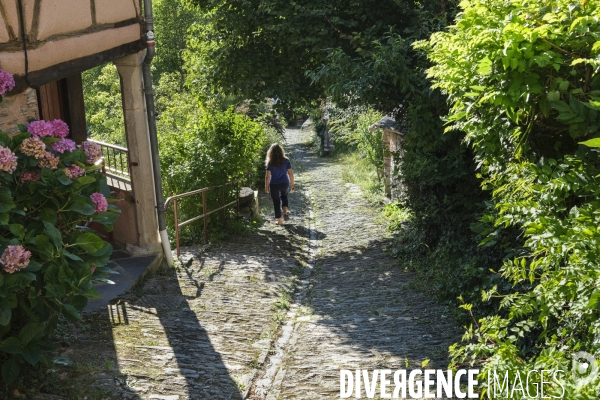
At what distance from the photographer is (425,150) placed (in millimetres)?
9398

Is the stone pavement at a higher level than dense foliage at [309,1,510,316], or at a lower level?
lower

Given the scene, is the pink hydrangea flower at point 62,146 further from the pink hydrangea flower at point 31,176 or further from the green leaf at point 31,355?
the green leaf at point 31,355

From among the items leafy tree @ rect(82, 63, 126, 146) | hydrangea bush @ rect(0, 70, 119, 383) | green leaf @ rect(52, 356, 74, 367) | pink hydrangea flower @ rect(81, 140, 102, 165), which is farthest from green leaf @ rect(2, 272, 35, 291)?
leafy tree @ rect(82, 63, 126, 146)

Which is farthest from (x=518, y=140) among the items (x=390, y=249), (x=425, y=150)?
(x=390, y=249)

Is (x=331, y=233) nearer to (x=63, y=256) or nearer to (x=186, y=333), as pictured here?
(x=186, y=333)

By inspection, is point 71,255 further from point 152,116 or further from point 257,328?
point 152,116

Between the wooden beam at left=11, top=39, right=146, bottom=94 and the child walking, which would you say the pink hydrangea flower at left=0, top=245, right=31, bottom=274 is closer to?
the wooden beam at left=11, top=39, right=146, bottom=94

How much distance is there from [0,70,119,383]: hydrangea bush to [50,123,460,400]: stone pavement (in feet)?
2.25

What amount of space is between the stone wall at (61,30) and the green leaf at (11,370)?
2615mm

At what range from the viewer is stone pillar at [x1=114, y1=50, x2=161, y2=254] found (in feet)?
29.3

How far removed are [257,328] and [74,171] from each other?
2.93m

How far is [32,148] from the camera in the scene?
4.94 meters

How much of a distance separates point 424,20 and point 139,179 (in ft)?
16.3

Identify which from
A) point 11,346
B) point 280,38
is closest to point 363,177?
point 280,38
